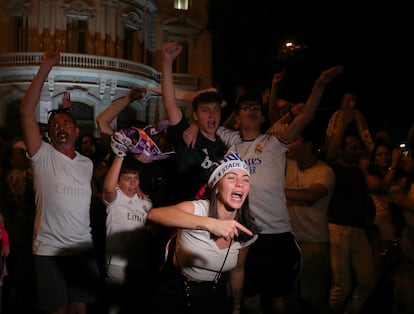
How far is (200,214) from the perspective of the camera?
3.75m

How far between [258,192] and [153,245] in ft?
3.76

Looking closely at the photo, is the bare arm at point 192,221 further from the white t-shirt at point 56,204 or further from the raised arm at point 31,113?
the raised arm at point 31,113

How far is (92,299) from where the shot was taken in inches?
194

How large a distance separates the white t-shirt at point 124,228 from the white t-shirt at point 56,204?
11.0 inches

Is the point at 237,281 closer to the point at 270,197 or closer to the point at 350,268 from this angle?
the point at 270,197

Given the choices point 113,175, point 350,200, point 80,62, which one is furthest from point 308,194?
point 80,62

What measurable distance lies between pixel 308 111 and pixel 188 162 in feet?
3.95

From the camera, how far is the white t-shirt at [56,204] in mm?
4645

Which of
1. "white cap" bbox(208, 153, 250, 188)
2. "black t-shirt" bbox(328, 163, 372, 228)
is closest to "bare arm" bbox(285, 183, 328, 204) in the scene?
"black t-shirt" bbox(328, 163, 372, 228)

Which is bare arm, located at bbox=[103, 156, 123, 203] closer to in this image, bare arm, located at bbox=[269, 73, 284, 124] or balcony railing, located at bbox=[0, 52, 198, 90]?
bare arm, located at bbox=[269, 73, 284, 124]

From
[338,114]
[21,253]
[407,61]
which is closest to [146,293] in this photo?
[21,253]

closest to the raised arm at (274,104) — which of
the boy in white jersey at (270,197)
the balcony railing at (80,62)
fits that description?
the boy in white jersey at (270,197)

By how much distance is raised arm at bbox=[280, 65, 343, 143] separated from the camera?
4855mm

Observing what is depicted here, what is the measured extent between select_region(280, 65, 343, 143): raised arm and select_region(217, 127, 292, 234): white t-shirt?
0.46ft
